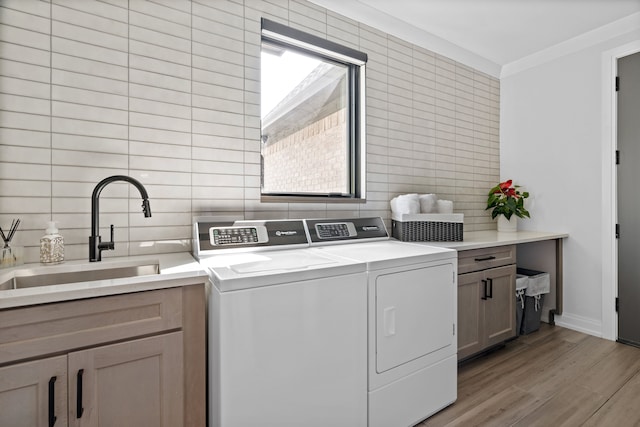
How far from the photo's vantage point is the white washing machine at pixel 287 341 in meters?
1.15

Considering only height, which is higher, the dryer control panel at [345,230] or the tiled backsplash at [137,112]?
the tiled backsplash at [137,112]

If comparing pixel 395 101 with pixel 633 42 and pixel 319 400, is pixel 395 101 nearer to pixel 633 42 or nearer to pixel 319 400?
pixel 633 42

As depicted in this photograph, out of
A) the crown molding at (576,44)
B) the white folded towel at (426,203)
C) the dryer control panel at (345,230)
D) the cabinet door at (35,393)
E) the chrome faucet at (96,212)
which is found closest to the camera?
the cabinet door at (35,393)

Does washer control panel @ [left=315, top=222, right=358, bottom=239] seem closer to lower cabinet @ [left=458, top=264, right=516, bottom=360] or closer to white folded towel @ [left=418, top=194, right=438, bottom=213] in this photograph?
white folded towel @ [left=418, top=194, right=438, bottom=213]

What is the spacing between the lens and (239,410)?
3.82ft

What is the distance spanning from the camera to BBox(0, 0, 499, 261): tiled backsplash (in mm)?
1393

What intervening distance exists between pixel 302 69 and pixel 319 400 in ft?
6.67

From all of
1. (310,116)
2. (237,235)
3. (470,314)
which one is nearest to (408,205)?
(470,314)

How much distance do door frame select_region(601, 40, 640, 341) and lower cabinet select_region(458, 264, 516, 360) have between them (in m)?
0.86

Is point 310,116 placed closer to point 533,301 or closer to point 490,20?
point 490,20

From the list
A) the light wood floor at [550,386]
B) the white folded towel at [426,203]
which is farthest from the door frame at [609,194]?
the white folded towel at [426,203]

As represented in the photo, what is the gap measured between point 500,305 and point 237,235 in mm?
1966

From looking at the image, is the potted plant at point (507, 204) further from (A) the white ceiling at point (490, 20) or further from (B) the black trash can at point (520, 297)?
(A) the white ceiling at point (490, 20)

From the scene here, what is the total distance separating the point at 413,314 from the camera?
158 cm
